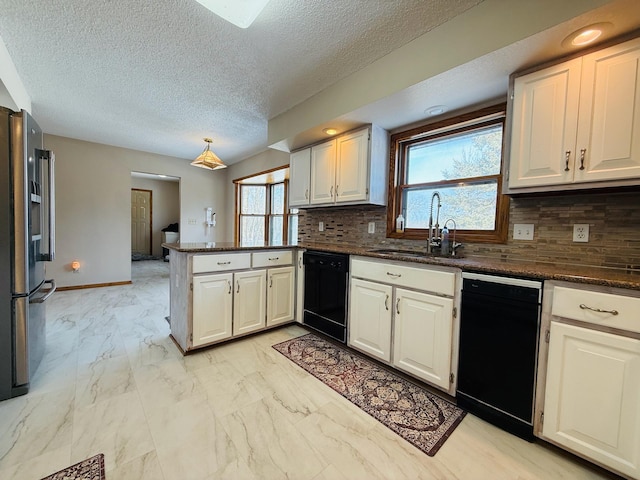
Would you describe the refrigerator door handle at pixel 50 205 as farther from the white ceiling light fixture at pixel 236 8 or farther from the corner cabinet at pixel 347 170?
the corner cabinet at pixel 347 170

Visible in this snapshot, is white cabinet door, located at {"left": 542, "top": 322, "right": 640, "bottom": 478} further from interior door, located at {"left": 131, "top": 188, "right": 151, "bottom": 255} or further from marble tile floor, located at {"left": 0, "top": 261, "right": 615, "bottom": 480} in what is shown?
interior door, located at {"left": 131, "top": 188, "right": 151, "bottom": 255}

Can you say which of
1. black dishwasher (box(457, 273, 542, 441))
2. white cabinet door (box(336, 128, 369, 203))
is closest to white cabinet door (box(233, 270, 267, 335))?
white cabinet door (box(336, 128, 369, 203))

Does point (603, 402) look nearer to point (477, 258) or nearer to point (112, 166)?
point (477, 258)

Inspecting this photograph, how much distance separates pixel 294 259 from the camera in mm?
2922

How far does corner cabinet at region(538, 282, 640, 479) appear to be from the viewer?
1.14 m

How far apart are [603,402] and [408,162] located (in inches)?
85.0

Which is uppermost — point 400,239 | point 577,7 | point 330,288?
point 577,7

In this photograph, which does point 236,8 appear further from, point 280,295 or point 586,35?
point 280,295

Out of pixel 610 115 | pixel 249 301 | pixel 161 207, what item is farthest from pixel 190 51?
pixel 161 207

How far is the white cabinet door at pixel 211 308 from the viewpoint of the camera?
2.24m

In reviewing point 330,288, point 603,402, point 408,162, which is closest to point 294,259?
point 330,288

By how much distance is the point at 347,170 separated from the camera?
8.90ft

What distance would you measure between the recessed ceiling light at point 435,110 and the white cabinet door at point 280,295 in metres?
1.98

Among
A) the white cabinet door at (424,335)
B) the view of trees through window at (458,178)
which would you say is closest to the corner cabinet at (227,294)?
the white cabinet door at (424,335)
